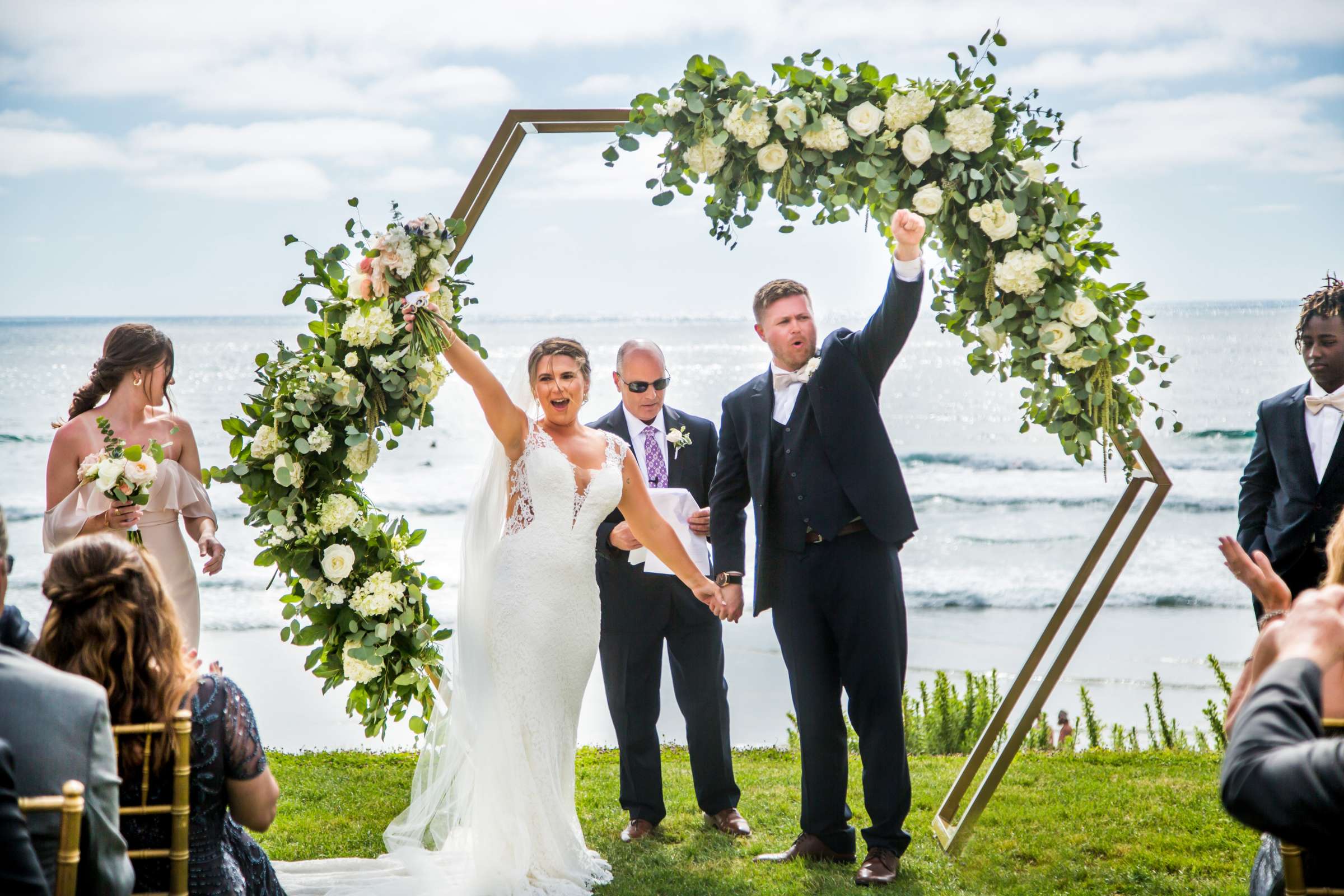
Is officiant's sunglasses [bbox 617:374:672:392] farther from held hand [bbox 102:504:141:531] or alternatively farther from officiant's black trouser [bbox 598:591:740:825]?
held hand [bbox 102:504:141:531]

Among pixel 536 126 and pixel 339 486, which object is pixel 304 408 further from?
pixel 536 126

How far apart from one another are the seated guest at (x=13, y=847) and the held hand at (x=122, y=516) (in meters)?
3.06

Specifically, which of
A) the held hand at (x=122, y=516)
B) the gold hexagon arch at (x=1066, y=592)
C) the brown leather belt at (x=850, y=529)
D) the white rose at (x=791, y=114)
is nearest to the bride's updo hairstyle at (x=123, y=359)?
the held hand at (x=122, y=516)

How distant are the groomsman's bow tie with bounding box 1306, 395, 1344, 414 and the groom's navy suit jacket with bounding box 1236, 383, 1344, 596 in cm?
4

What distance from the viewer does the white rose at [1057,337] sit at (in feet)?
14.1

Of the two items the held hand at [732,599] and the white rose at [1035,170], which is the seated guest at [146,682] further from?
the white rose at [1035,170]

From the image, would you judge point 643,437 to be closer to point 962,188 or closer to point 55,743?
point 962,188

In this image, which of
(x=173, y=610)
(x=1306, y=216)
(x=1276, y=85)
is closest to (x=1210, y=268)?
(x=1306, y=216)

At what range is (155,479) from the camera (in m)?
4.79

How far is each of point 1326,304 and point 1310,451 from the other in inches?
23.3

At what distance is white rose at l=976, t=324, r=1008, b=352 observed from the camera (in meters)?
4.46

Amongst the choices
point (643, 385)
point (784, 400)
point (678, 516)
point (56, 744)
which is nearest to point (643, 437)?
point (643, 385)

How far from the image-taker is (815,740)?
4.54m

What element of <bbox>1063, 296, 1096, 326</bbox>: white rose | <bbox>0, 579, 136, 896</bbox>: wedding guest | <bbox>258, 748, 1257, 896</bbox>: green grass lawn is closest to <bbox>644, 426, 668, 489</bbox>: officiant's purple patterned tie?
<bbox>258, 748, 1257, 896</bbox>: green grass lawn
